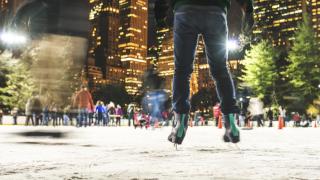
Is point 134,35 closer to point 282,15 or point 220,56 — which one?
point 282,15

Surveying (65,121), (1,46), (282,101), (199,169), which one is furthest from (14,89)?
(199,169)

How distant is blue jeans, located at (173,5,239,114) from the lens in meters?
3.04

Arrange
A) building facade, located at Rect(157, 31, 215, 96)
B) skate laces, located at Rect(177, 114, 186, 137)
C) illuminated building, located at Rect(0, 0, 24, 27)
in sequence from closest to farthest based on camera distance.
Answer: skate laces, located at Rect(177, 114, 186, 137), illuminated building, located at Rect(0, 0, 24, 27), building facade, located at Rect(157, 31, 215, 96)

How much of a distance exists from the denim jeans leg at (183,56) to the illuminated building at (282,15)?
6086cm

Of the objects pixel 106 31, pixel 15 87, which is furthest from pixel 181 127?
pixel 106 31

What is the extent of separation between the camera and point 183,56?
10.3ft

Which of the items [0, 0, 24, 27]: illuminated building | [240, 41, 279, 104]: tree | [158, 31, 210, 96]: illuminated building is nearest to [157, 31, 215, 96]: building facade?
[158, 31, 210, 96]: illuminated building

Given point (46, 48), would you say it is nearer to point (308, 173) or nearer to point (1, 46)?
point (308, 173)

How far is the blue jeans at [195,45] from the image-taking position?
3037 mm

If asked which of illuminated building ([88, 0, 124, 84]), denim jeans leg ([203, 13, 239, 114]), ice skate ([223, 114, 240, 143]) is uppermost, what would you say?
illuminated building ([88, 0, 124, 84])

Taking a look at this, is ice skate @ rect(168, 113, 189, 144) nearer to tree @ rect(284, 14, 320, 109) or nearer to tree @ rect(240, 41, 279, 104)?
tree @ rect(284, 14, 320, 109)

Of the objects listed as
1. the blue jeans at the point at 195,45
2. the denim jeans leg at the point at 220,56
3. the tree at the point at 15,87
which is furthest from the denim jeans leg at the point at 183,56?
the tree at the point at 15,87

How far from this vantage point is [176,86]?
3219 millimetres

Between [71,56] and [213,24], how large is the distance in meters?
1.69
